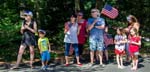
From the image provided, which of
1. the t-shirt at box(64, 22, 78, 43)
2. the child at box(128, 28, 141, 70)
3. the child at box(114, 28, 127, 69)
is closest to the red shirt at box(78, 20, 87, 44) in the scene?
the t-shirt at box(64, 22, 78, 43)

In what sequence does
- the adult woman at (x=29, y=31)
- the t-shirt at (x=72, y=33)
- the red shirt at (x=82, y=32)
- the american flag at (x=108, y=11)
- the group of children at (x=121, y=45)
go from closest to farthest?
1. the group of children at (x=121, y=45)
2. the adult woman at (x=29, y=31)
3. the t-shirt at (x=72, y=33)
4. the red shirt at (x=82, y=32)
5. the american flag at (x=108, y=11)

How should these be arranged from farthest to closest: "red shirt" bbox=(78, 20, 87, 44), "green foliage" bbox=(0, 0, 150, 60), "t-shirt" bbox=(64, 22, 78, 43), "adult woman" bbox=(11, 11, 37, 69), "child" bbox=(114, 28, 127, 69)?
1. "green foliage" bbox=(0, 0, 150, 60)
2. "red shirt" bbox=(78, 20, 87, 44)
3. "t-shirt" bbox=(64, 22, 78, 43)
4. "child" bbox=(114, 28, 127, 69)
5. "adult woman" bbox=(11, 11, 37, 69)

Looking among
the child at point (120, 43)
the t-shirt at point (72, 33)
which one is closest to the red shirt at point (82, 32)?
the t-shirt at point (72, 33)

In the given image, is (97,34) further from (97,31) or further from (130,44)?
(130,44)

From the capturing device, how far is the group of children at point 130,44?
13.1 metres

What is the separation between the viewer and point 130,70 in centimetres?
1293

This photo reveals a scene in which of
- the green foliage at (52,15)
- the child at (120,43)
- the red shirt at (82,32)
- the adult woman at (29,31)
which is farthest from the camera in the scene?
the green foliage at (52,15)

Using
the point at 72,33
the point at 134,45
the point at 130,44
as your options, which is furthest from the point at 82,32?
the point at 134,45

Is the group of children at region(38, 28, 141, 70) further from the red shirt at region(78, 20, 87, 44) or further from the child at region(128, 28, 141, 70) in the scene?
the red shirt at region(78, 20, 87, 44)

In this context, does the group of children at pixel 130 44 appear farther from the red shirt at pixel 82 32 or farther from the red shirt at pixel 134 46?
the red shirt at pixel 82 32

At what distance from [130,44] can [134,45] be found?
126 millimetres

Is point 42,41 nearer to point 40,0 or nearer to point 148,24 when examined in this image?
point 40,0

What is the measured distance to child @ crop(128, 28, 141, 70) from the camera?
13086 mm

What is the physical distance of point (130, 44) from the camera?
43.2 ft
